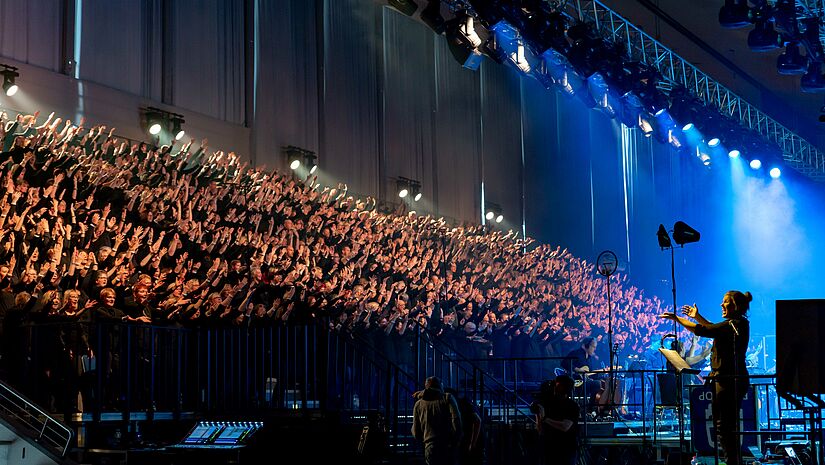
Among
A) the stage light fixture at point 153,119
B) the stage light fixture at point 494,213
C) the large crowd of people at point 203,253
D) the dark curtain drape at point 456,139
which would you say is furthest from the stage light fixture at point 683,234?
the stage light fixture at point 494,213

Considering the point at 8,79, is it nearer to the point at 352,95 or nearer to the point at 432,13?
the point at 432,13

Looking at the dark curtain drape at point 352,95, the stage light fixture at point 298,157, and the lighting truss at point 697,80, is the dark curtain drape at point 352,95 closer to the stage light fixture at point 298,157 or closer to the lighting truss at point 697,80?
the stage light fixture at point 298,157

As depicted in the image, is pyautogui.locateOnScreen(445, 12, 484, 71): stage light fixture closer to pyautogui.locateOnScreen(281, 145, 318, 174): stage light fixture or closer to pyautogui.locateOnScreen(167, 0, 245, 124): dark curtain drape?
pyautogui.locateOnScreen(281, 145, 318, 174): stage light fixture

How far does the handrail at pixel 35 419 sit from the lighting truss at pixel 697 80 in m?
12.2

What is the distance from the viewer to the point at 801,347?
7.41m

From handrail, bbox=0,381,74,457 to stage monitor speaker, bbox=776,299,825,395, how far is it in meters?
5.91

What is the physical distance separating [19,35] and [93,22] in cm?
150

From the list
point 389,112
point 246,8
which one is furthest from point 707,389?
point 389,112

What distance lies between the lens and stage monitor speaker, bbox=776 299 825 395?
24.0ft

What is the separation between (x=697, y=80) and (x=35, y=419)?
1900 cm

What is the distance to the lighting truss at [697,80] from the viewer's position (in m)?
19.2

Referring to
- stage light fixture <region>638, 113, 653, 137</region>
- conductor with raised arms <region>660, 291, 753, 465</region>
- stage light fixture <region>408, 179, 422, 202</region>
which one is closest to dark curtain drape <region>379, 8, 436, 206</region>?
stage light fixture <region>408, 179, 422, 202</region>

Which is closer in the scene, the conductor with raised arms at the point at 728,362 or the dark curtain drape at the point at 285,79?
the conductor with raised arms at the point at 728,362

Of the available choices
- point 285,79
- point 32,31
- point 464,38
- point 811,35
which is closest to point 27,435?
point 32,31
